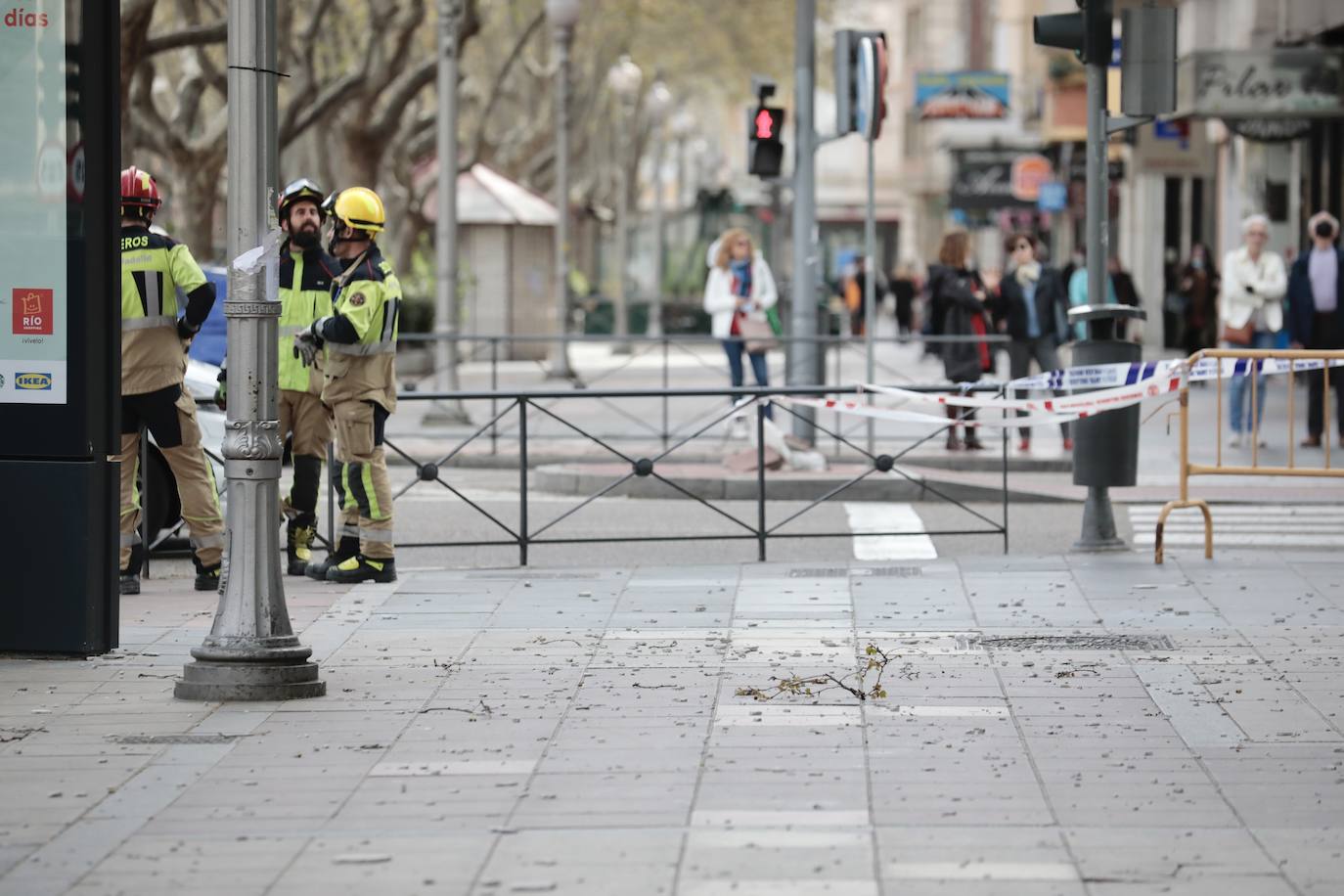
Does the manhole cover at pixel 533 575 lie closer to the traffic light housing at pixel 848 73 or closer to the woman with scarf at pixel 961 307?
the traffic light housing at pixel 848 73

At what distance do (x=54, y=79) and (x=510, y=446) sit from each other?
10590 millimetres

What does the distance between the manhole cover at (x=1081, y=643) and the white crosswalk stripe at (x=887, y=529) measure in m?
2.95

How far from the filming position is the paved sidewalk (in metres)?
5.71

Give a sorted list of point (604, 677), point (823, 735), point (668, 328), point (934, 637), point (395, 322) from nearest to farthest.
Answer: point (823, 735), point (604, 677), point (934, 637), point (395, 322), point (668, 328)

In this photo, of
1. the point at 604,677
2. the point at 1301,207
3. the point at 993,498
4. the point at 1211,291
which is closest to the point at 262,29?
the point at 604,677

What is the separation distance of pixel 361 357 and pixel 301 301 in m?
0.51

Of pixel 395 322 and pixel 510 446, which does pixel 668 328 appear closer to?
pixel 510 446

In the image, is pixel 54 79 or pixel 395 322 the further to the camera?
pixel 395 322

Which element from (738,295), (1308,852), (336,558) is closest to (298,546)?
(336,558)

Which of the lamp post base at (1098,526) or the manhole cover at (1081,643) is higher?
the lamp post base at (1098,526)

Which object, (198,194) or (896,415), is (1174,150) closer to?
(198,194)

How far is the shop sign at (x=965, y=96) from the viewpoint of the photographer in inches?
1603

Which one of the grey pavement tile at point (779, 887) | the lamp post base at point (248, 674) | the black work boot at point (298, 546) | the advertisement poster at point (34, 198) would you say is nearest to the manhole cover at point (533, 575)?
the black work boot at point (298, 546)

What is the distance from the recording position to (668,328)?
48.1 meters
